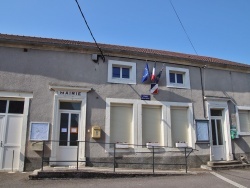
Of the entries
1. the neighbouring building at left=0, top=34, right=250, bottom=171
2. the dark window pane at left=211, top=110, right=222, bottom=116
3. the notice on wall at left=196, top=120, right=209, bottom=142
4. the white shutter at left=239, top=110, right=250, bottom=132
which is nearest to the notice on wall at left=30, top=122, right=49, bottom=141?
the neighbouring building at left=0, top=34, right=250, bottom=171

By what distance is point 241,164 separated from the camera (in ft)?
37.5

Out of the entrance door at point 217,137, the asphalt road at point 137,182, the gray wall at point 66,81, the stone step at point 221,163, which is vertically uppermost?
the gray wall at point 66,81

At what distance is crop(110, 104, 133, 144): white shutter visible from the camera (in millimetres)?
10555

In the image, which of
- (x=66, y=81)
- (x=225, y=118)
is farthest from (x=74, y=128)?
(x=225, y=118)

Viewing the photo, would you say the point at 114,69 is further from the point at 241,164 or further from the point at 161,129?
the point at 241,164

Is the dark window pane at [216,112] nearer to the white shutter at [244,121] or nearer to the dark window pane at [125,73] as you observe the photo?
the white shutter at [244,121]

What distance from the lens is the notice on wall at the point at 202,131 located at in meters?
11.5

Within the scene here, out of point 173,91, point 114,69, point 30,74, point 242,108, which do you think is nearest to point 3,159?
point 30,74

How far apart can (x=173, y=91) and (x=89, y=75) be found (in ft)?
12.8

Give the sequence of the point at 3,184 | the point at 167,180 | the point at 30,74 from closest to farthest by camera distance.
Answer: the point at 3,184, the point at 167,180, the point at 30,74

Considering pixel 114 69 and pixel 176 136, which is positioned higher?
pixel 114 69

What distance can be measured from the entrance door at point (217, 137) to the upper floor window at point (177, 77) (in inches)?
81.3

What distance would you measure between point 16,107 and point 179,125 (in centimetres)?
695

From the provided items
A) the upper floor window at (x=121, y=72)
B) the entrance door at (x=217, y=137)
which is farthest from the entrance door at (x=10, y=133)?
the entrance door at (x=217, y=137)
